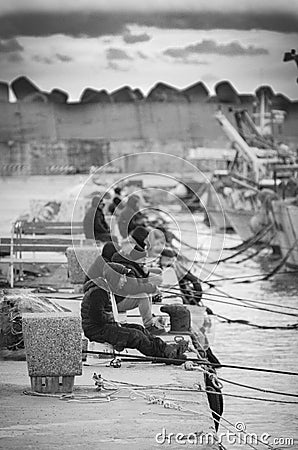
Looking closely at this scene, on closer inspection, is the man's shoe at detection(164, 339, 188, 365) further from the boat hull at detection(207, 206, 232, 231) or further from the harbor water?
the boat hull at detection(207, 206, 232, 231)

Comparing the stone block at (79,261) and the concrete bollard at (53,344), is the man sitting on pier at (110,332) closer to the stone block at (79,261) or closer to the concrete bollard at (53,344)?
the concrete bollard at (53,344)

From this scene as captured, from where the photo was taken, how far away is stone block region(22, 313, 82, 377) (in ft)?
13.8

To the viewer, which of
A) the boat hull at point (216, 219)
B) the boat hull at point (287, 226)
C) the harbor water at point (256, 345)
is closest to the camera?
the harbor water at point (256, 345)

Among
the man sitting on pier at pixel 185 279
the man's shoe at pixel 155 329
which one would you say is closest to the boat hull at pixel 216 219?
the man sitting on pier at pixel 185 279

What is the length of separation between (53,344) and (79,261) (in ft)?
10.8

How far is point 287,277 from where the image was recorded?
14156 mm

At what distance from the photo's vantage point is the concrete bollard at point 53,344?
13.8ft

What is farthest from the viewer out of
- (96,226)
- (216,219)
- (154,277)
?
(216,219)

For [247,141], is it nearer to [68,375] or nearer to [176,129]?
[176,129]

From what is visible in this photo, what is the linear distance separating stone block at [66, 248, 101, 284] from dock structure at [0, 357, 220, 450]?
267cm

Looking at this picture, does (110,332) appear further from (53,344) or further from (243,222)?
(243,222)

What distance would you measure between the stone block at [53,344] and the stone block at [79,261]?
10.4 feet

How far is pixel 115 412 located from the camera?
13.1ft

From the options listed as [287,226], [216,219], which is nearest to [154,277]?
[287,226]
